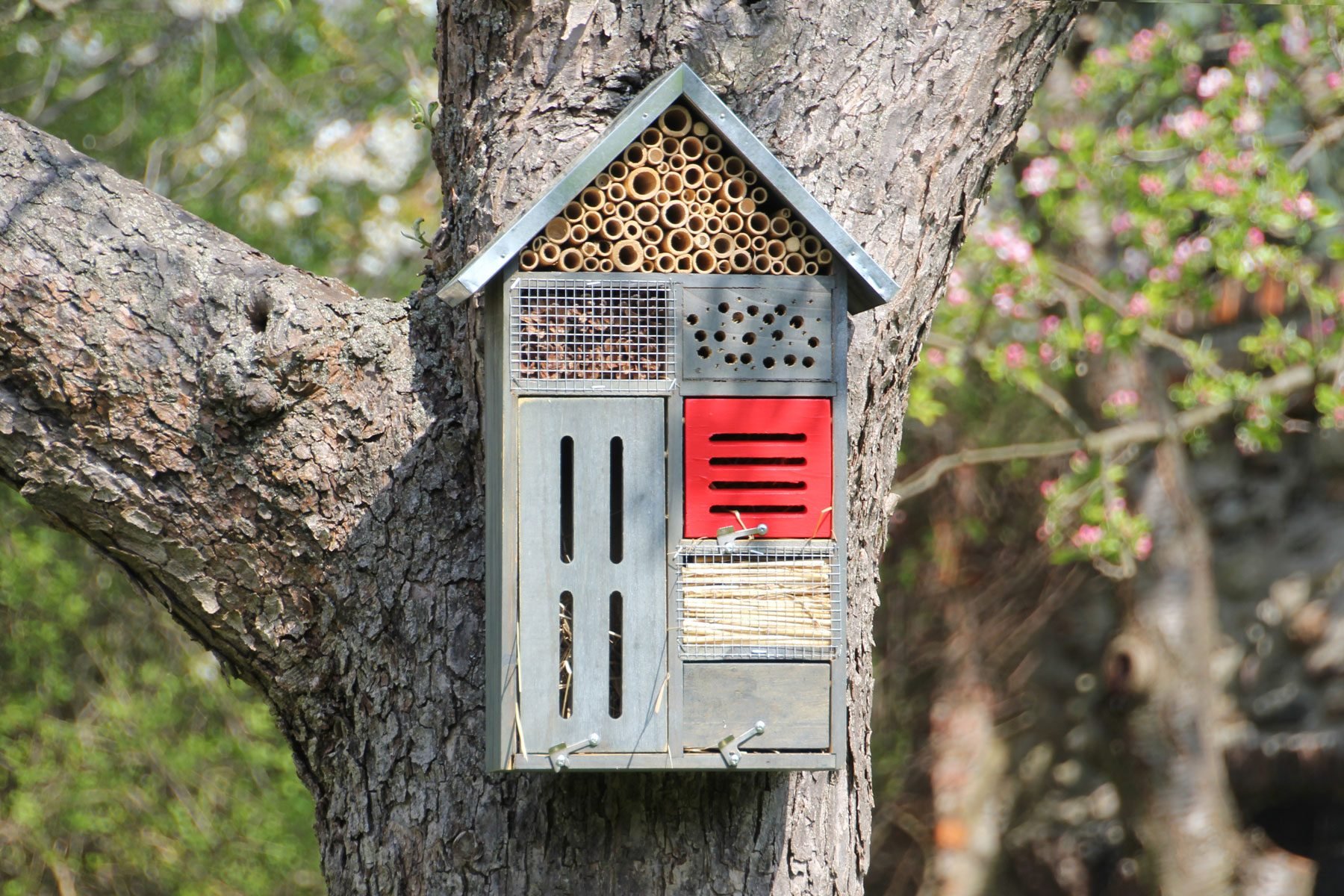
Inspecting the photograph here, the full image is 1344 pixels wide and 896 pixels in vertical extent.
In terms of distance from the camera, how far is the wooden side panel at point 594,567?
1.83 metres

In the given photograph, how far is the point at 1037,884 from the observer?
7.73 m

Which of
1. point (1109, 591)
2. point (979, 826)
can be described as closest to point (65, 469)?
point (1109, 591)

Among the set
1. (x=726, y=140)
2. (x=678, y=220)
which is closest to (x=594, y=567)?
(x=678, y=220)

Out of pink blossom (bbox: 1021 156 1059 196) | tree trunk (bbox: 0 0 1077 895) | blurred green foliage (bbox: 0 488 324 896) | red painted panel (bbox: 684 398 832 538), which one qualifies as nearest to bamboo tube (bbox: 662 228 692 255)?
red painted panel (bbox: 684 398 832 538)

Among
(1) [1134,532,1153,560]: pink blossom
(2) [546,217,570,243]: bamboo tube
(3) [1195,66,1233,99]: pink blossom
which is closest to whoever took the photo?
(2) [546,217,570,243]: bamboo tube

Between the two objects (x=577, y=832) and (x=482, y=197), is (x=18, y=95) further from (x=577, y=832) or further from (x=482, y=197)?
(x=577, y=832)

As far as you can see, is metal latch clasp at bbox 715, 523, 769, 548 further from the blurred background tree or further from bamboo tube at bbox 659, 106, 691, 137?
the blurred background tree

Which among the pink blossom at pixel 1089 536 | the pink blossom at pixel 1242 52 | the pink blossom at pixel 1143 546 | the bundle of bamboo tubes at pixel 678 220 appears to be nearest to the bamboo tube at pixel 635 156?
the bundle of bamboo tubes at pixel 678 220

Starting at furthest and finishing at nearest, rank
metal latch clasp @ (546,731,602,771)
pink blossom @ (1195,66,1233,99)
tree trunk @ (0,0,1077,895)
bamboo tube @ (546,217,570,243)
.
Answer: pink blossom @ (1195,66,1233,99), tree trunk @ (0,0,1077,895), bamboo tube @ (546,217,570,243), metal latch clasp @ (546,731,602,771)

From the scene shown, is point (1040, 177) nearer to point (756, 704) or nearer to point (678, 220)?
point (678, 220)

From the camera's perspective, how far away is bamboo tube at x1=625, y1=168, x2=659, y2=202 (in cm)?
192

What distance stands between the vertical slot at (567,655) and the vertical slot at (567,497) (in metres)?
0.07

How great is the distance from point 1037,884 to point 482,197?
6.75m

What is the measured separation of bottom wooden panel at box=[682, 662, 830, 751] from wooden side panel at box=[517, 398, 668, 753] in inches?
1.9
